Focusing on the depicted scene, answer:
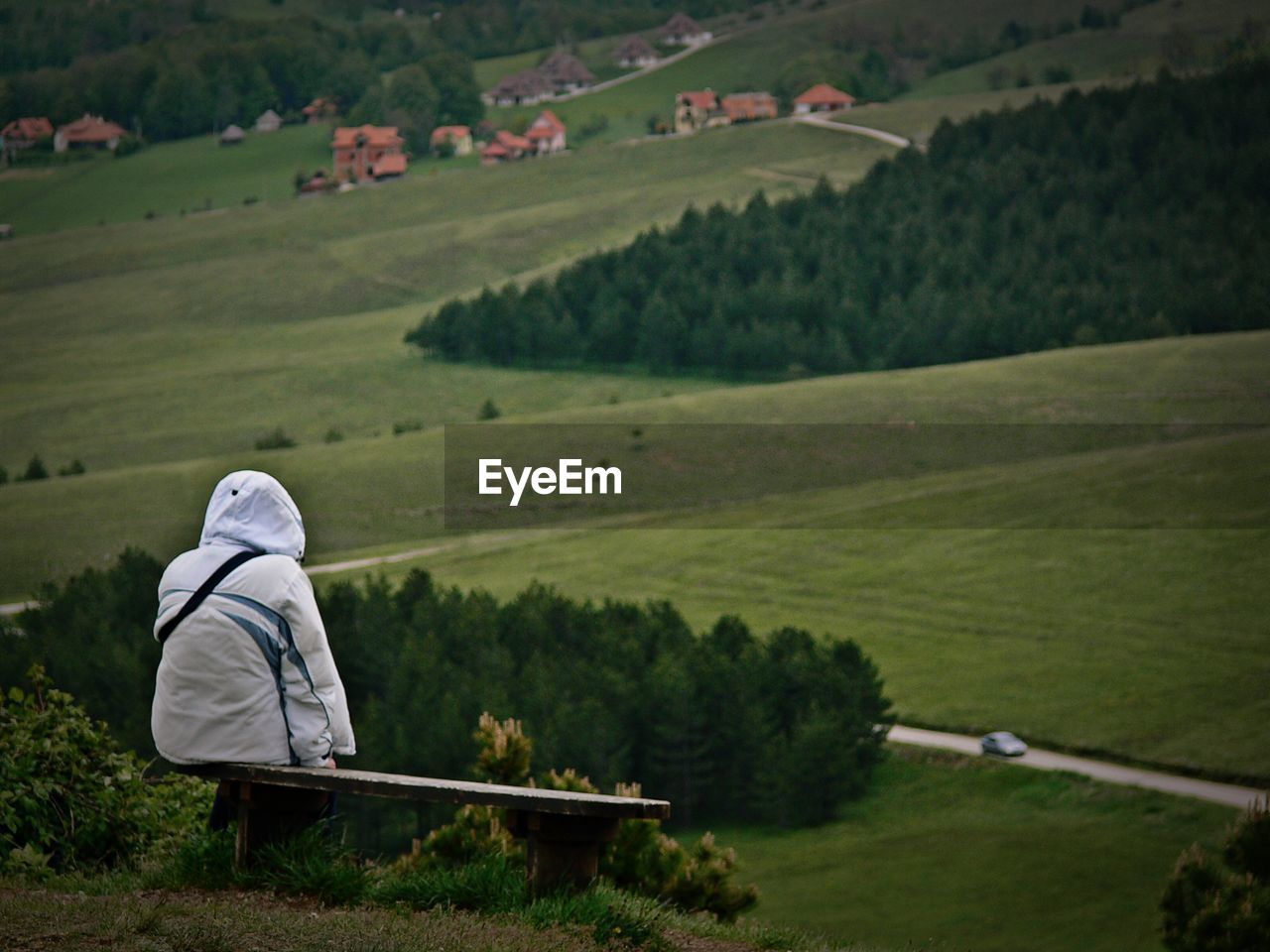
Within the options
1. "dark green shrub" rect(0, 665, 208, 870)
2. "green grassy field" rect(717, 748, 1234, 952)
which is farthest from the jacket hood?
"green grassy field" rect(717, 748, 1234, 952)

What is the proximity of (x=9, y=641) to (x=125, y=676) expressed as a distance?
36.3ft

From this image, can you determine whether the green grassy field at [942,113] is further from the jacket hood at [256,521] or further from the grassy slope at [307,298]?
the jacket hood at [256,521]

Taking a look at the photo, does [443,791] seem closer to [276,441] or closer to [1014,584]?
[1014,584]

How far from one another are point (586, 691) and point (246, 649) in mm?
47055

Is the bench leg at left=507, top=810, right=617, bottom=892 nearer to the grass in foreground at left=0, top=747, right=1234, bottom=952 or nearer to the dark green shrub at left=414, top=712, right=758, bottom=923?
the grass in foreground at left=0, top=747, right=1234, bottom=952

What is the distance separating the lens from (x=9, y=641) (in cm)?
6119

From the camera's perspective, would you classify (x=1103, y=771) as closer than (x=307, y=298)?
Yes

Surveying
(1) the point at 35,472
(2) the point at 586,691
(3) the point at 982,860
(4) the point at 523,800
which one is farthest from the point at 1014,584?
(4) the point at 523,800

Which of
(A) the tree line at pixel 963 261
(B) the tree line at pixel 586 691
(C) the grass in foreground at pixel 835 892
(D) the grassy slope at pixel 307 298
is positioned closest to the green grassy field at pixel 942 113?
(D) the grassy slope at pixel 307 298

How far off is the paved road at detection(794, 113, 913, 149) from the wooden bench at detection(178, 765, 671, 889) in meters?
183

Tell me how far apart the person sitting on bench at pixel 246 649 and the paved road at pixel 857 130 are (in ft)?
599

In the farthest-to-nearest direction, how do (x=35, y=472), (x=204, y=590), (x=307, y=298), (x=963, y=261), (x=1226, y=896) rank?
(x=307, y=298) < (x=963, y=261) < (x=35, y=472) < (x=1226, y=896) < (x=204, y=590)

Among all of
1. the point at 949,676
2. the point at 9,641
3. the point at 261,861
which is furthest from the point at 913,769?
the point at 261,861

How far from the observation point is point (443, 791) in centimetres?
852
